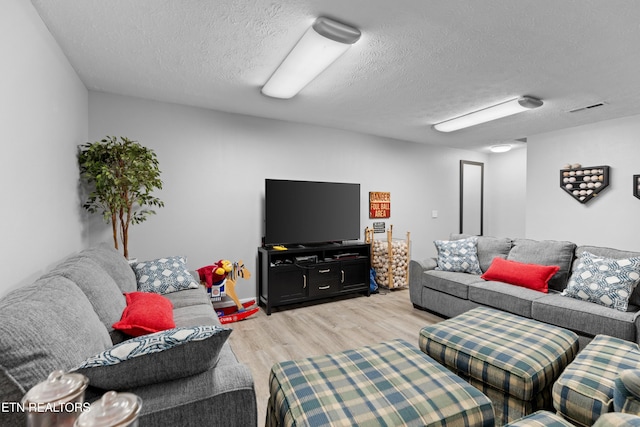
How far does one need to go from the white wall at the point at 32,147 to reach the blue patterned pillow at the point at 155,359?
872mm

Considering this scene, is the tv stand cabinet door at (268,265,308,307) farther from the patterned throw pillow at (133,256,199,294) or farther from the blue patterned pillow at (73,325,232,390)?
the blue patterned pillow at (73,325,232,390)

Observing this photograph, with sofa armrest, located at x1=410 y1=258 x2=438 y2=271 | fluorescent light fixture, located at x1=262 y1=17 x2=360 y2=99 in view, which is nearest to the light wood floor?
sofa armrest, located at x1=410 y1=258 x2=438 y2=271

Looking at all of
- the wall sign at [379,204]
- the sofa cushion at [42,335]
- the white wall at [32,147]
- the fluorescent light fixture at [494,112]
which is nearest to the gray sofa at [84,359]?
the sofa cushion at [42,335]

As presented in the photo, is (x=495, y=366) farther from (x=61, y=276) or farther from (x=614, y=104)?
(x=614, y=104)

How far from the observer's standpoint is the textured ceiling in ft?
6.04

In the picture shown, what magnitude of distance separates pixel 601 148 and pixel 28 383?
5.82 m

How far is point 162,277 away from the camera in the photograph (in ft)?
8.98

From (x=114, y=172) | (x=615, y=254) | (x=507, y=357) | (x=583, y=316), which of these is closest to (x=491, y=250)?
(x=615, y=254)

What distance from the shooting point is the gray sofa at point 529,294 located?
2.35m

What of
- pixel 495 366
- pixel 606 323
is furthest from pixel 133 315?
pixel 606 323

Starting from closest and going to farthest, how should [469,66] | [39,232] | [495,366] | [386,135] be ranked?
[495,366], [39,232], [469,66], [386,135]

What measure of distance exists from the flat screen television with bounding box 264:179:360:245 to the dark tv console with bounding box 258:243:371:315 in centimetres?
16

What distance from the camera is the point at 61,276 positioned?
5.07 feet

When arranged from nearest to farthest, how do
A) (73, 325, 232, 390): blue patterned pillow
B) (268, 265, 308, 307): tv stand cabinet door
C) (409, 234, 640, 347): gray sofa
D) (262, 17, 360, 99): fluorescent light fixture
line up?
1. (73, 325, 232, 390): blue patterned pillow
2. (262, 17, 360, 99): fluorescent light fixture
3. (409, 234, 640, 347): gray sofa
4. (268, 265, 308, 307): tv stand cabinet door
